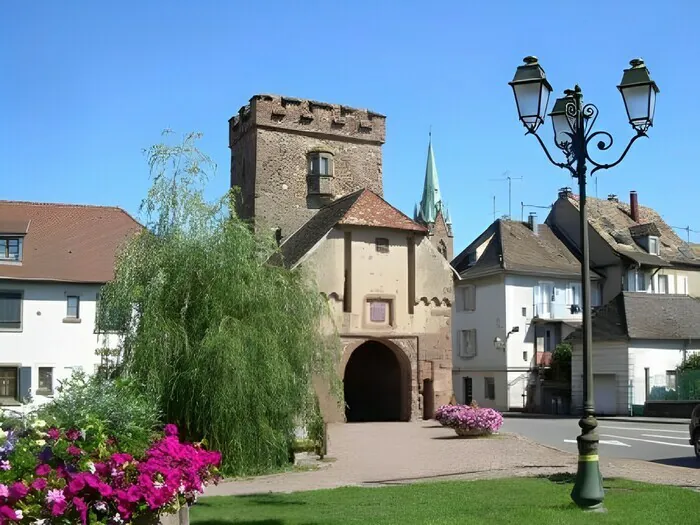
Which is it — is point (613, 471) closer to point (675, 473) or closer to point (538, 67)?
point (675, 473)

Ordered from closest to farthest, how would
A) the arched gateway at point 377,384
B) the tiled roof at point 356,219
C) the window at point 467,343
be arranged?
the tiled roof at point 356,219 < the arched gateway at point 377,384 < the window at point 467,343

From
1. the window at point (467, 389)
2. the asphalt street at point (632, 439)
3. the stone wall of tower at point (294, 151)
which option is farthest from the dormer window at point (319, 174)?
the window at point (467, 389)

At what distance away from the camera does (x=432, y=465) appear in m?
19.0

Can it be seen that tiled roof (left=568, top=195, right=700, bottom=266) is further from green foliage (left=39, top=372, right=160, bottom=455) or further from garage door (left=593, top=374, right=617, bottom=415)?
green foliage (left=39, top=372, right=160, bottom=455)

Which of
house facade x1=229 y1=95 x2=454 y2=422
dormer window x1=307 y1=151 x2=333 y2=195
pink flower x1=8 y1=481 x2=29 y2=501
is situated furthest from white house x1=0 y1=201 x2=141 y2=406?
pink flower x1=8 y1=481 x2=29 y2=501

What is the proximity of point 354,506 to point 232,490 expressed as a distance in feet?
11.9

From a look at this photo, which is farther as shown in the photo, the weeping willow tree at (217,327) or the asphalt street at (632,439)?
the asphalt street at (632,439)

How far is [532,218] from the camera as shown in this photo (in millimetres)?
56844

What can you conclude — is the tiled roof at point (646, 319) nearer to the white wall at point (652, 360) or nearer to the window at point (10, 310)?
the white wall at point (652, 360)

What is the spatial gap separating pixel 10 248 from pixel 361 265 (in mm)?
16488

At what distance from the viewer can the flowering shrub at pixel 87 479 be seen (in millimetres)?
7359

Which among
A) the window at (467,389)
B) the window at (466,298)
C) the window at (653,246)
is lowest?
the window at (467,389)

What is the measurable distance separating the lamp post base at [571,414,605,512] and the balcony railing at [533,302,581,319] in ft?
138

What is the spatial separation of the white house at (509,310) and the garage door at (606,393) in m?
6.82
